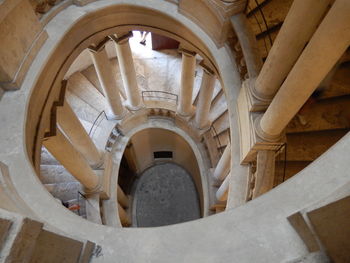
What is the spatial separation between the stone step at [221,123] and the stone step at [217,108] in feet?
0.32

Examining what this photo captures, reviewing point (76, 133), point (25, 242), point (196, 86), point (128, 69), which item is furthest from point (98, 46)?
point (25, 242)

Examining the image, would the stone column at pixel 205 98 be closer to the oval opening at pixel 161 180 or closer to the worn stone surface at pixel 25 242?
the oval opening at pixel 161 180

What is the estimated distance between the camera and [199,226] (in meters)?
2.23

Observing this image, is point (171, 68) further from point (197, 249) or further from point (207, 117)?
point (197, 249)

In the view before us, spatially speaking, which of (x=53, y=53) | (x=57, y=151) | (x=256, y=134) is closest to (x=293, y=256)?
(x=256, y=134)

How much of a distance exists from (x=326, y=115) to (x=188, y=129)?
208 inches

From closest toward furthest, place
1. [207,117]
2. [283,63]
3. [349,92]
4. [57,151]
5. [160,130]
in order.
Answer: [283,63] → [349,92] → [57,151] → [207,117] → [160,130]

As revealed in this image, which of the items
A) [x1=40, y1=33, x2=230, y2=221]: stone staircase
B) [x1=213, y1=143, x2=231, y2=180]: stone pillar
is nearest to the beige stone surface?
[x1=40, y1=33, x2=230, y2=221]: stone staircase

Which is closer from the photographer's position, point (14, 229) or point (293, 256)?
point (14, 229)

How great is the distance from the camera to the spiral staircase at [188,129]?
193 centimetres

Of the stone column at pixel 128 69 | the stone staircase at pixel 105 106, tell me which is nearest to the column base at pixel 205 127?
the stone staircase at pixel 105 106

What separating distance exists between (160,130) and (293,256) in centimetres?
835

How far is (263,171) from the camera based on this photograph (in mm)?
3953

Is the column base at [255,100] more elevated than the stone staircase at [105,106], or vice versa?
the stone staircase at [105,106]
